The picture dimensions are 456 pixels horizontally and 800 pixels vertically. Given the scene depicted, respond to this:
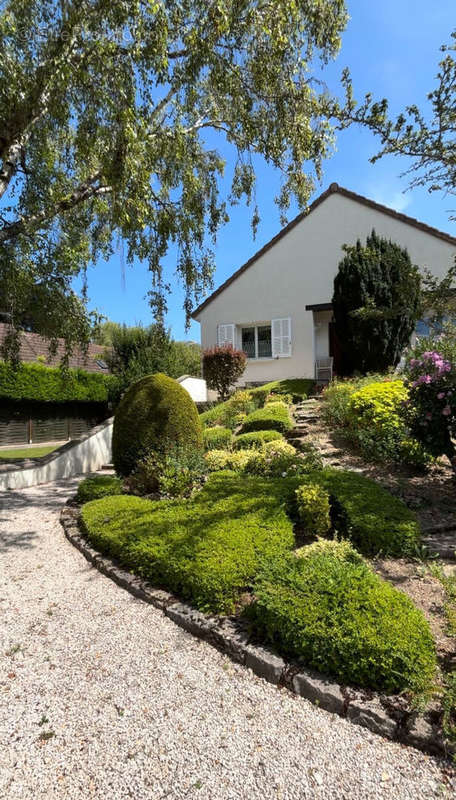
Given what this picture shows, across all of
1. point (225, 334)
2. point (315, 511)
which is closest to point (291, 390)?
point (225, 334)

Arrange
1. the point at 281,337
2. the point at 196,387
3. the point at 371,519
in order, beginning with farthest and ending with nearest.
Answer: the point at 281,337, the point at 196,387, the point at 371,519

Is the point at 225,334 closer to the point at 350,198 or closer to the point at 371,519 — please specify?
the point at 350,198

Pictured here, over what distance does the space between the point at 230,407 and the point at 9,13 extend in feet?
27.2

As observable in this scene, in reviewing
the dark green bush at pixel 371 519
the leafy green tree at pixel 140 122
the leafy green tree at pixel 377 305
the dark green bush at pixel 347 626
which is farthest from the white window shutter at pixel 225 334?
the dark green bush at pixel 347 626

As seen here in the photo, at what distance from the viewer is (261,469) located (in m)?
5.76

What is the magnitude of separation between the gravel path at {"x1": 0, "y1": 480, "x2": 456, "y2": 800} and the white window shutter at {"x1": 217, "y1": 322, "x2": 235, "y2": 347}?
13.0 metres

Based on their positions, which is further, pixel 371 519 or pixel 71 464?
pixel 71 464

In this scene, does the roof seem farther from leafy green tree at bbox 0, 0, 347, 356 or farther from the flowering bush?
the flowering bush

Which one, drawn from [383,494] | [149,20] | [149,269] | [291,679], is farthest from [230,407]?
[291,679]

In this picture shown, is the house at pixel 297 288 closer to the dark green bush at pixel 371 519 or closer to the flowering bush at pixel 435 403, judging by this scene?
the flowering bush at pixel 435 403

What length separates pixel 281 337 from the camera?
47.7 ft

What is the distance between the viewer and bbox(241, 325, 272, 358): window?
50.0 feet

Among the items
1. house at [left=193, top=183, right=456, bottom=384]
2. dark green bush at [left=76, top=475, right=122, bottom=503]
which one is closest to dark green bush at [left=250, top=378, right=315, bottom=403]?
house at [left=193, top=183, right=456, bottom=384]

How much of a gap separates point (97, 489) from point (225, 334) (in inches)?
410
